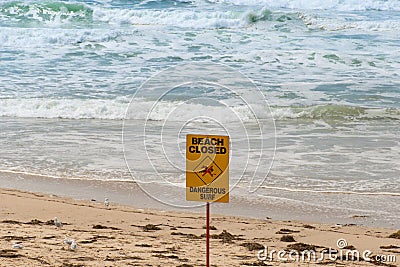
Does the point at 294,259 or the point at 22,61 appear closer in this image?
the point at 294,259

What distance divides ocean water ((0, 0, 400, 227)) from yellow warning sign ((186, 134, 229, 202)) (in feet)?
2.87

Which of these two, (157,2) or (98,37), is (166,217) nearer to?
(98,37)

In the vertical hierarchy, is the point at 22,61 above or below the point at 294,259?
above

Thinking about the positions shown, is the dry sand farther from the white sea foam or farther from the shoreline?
the white sea foam

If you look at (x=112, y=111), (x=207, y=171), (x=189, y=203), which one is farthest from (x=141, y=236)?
(x=112, y=111)

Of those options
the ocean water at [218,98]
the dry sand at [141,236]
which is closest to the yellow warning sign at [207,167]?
the ocean water at [218,98]

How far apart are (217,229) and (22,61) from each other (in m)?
13.2

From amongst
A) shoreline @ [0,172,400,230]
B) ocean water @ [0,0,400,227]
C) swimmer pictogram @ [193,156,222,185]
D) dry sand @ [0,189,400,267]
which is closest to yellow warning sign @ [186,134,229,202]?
swimmer pictogram @ [193,156,222,185]

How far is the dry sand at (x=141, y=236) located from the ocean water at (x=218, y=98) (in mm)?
506

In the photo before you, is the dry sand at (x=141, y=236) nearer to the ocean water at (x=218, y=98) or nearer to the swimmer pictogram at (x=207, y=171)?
the ocean water at (x=218, y=98)

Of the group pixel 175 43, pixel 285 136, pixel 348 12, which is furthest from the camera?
pixel 348 12

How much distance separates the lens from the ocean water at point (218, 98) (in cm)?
723

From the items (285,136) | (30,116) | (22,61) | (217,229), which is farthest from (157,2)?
(217,229)

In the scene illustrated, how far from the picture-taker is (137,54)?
61.8 ft
